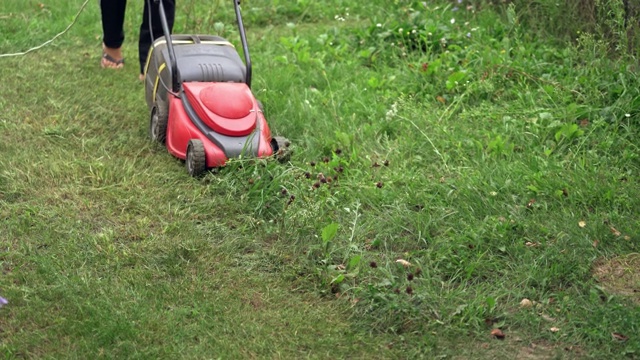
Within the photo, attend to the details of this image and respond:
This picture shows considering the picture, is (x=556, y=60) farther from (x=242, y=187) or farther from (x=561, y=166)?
(x=242, y=187)

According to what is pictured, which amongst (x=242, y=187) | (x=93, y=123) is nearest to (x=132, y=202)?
(x=242, y=187)

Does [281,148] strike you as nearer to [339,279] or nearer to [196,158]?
[196,158]

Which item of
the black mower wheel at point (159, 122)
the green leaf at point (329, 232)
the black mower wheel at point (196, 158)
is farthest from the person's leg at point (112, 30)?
the green leaf at point (329, 232)

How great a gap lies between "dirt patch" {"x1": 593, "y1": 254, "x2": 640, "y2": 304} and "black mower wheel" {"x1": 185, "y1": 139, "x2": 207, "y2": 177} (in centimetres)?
179

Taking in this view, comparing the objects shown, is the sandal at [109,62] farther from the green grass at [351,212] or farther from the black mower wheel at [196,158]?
the black mower wheel at [196,158]

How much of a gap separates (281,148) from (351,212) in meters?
0.60

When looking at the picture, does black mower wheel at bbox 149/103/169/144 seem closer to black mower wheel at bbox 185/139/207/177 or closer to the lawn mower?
the lawn mower

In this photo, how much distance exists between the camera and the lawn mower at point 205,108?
170 inches

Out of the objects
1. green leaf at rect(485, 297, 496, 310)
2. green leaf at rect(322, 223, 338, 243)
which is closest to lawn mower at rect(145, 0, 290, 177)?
green leaf at rect(322, 223, 338, 243)

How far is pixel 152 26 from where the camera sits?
17.9 feet

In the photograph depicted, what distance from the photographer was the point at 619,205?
388cm

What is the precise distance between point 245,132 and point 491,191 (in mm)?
1180

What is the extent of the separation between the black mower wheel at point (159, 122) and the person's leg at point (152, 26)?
61 centimetres

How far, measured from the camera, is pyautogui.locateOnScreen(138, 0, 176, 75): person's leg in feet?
17.6
